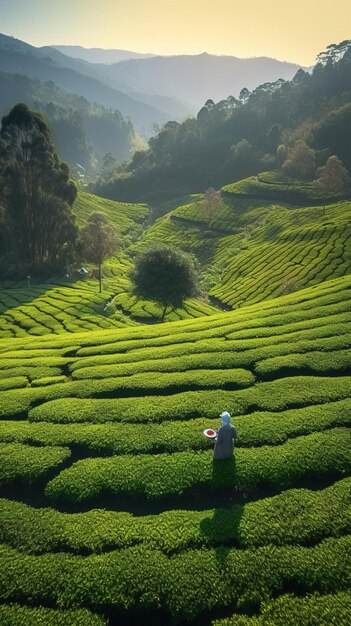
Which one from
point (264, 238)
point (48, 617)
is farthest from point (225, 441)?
point (264, 238)

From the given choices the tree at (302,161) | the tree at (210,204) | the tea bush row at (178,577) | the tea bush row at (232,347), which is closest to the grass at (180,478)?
the tea bush row at (178,577)

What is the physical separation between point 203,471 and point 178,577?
14.2ft

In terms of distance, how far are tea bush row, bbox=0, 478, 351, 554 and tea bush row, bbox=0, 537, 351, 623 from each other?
376mm

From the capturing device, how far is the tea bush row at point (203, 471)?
582 inches

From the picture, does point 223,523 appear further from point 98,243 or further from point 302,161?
point 302,161

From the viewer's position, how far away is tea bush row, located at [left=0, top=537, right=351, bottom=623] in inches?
427

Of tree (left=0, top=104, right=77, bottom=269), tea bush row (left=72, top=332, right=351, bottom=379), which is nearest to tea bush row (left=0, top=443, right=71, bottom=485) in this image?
tea bush row (left=72, top=332, right=351, bottom=379)

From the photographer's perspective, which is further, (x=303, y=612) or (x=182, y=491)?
(x=182, y=491)

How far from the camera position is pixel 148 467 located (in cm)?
1571

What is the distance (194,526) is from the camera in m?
13.0

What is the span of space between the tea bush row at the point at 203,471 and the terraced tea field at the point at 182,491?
51 millimetres

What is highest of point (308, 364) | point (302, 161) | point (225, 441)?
point (302, 161)

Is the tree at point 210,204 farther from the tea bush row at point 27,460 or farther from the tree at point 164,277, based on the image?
the tea bush row at point 27,460

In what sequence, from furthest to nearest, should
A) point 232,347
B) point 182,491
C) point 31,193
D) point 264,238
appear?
point 264,238 < point 31,193 < point 232,347 < point 182,491
